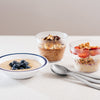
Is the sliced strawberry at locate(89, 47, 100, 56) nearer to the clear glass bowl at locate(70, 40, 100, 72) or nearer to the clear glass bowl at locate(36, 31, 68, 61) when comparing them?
the clear glass bowl at locate(70, 40, 100, 72)

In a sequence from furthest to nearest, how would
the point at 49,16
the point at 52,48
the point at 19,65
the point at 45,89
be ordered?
1. the point at 49,16
2. the point at 52,48
3. the point at 19,65
4. the point at 45,89

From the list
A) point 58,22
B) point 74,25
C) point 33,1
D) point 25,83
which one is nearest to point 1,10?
point 33,1

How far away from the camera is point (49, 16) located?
2961 millimetres

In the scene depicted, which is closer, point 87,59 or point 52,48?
point 87,59

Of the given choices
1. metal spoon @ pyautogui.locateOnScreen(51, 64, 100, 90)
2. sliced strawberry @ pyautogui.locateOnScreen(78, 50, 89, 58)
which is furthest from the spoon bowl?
sliced strawberry @ pyautogui.locateOnScreen(78, 50, 89, 58)

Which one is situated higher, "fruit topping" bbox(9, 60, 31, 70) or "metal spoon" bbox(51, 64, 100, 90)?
"fruit topping" bbox(9, 60, 31, 70)

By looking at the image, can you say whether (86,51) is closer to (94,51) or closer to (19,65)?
(94,51)

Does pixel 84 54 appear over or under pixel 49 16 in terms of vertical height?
over

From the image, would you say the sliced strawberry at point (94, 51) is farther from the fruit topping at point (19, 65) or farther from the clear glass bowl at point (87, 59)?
the fruit topping at point (19, 65)

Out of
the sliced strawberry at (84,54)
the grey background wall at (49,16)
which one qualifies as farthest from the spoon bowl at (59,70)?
the grey background wall at (49,16)

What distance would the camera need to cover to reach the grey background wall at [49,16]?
2.92m

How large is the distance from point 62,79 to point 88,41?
329 millimetres

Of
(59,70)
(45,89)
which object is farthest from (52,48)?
(45,89)

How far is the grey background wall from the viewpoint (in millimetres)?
2924
